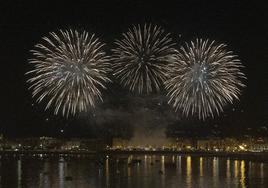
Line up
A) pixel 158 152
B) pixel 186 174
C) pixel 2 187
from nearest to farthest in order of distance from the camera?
pixel 2 187 → pixel 186 174 → pixel 158 152

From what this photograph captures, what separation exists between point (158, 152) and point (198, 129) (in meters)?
24.2

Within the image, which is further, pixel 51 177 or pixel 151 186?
pixel 51 177

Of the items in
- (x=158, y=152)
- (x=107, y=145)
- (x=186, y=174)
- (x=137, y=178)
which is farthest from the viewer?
(x=107, y=145)

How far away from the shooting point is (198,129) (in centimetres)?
17975

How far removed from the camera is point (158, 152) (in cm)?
16062

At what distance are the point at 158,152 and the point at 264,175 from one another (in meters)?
90.4

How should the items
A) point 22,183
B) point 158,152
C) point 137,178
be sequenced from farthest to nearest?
point 158,152 → point 137,178 → point 22,183

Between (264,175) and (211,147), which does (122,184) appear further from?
(211,147)

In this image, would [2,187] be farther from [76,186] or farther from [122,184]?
[122,184]

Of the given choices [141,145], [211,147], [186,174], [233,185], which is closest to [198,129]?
[211,147]

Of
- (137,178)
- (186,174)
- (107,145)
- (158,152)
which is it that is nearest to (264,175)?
(186,174)

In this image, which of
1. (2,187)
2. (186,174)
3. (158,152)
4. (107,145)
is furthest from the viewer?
(107,145)

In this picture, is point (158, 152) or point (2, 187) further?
point (158, 152)

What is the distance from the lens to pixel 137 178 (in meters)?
66.8
